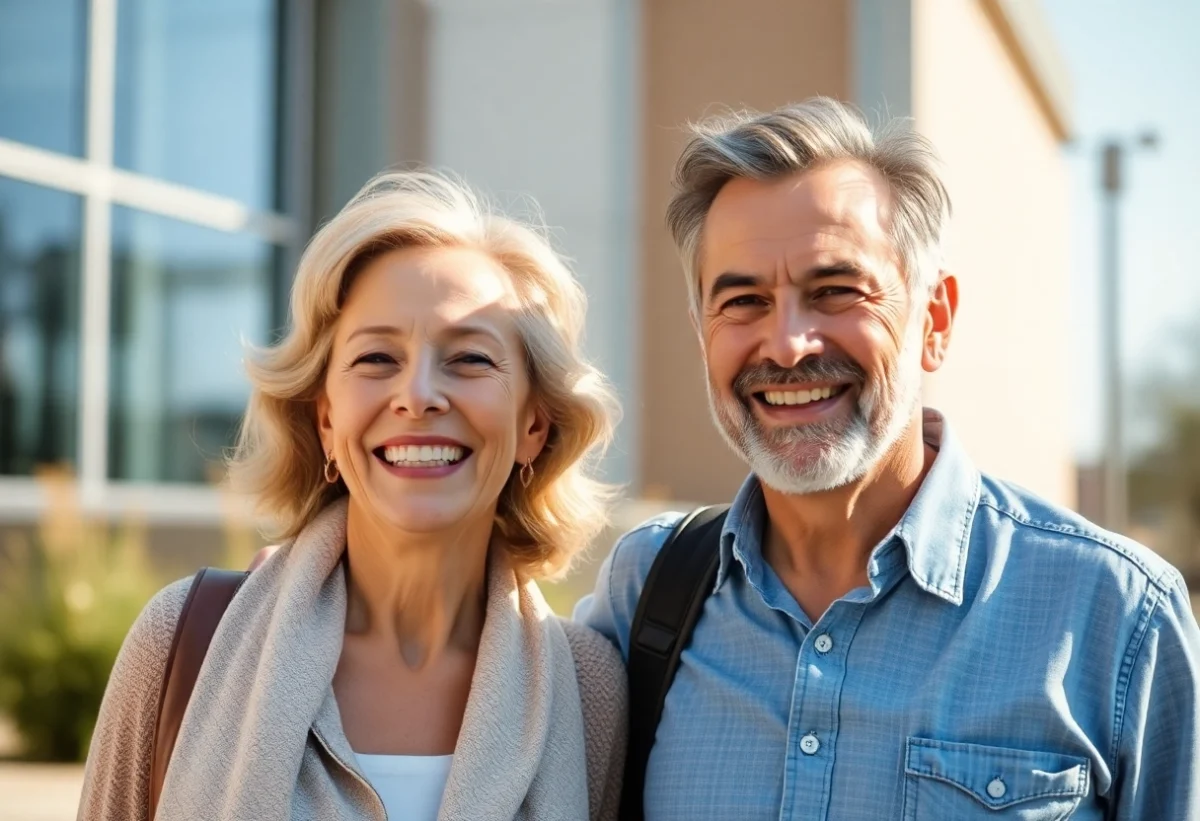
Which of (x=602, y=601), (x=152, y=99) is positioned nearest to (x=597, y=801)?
(x=602, y=601)

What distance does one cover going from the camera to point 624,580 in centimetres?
320

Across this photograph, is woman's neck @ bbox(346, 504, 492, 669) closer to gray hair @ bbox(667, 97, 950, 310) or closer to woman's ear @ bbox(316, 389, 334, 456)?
woman's ear @ bbox(316, 389, 334, 456)

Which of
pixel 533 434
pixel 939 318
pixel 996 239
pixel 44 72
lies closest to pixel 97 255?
pixel 44 72

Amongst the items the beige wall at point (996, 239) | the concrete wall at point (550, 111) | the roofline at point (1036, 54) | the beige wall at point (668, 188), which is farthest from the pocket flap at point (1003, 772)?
the roofline at point (1036, 54)

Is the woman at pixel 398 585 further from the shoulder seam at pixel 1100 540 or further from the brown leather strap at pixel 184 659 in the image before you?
the shoulder seam at pixel 1100 540

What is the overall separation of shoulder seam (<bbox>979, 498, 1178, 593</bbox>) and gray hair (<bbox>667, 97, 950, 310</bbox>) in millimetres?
502

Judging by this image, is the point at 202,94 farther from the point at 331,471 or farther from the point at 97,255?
the point at 331,471

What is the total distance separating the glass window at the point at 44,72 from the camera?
Answer: 774 centimetres

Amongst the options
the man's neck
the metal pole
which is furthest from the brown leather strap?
the metal pole

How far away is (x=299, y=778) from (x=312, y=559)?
0.47 m

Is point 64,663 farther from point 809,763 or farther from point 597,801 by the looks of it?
point 809,763

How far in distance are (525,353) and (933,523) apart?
0.91 m

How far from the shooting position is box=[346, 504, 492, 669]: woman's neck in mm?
2955

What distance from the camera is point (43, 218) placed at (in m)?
8.00
